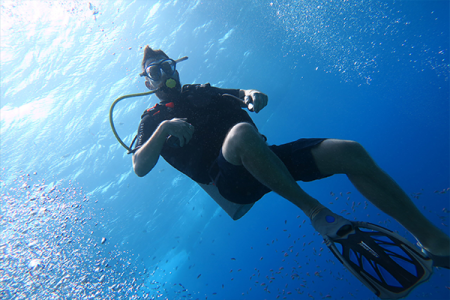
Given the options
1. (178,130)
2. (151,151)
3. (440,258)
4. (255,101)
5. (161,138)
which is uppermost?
(255,101)

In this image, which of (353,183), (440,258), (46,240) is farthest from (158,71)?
(46,240)

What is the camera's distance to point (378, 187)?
1.70 metres

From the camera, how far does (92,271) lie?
71.0 feet

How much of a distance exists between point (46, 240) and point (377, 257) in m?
21.1

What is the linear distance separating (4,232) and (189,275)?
36739 millimetres

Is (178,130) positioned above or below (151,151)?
above

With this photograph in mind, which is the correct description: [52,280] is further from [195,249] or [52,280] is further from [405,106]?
[405,106]

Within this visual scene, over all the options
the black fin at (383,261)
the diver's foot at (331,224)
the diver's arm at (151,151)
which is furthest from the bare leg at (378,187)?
the diver's arm at (151,151)

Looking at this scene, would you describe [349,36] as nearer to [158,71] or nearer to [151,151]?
[158,71]

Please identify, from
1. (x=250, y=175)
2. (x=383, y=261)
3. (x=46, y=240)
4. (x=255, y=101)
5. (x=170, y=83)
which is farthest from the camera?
(x=46, y=240)

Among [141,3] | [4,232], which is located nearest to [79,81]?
[141,3]

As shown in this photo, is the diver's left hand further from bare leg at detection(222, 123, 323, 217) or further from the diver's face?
the diver's face

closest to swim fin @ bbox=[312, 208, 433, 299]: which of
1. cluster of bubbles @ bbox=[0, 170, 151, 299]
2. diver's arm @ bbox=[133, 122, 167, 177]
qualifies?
diver's arm @ bbox=[133, 122, 167, 177]

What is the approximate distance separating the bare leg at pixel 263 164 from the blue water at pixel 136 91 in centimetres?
1004
